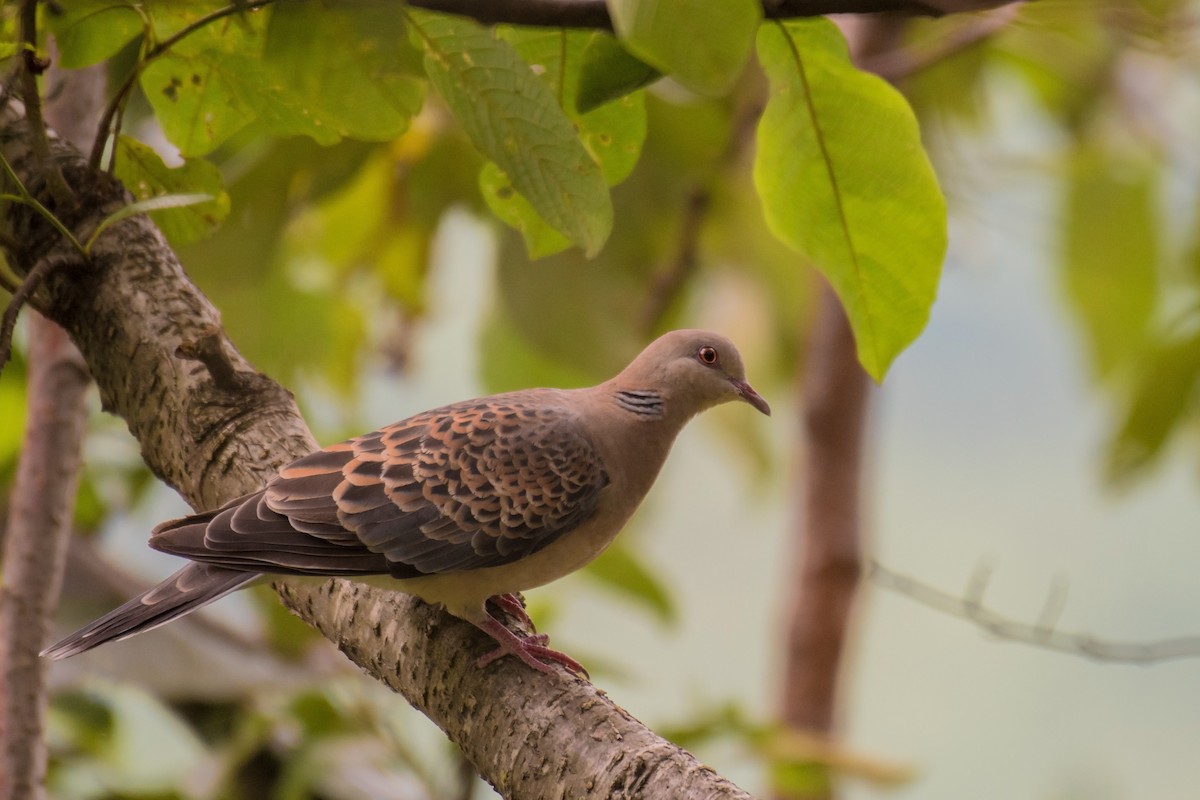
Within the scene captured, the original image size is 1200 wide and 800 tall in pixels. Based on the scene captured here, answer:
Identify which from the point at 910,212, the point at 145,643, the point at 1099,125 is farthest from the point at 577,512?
the point at 1099,125

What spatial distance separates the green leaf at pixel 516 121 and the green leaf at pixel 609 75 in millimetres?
27

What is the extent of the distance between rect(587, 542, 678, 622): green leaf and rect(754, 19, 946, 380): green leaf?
1.29 meters

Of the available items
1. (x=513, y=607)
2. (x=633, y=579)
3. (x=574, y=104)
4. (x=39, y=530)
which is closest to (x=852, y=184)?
(x=574, y=104)

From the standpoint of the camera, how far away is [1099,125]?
11.7ft

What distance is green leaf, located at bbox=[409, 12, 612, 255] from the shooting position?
1.02 meters

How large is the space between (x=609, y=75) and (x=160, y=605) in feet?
2.46

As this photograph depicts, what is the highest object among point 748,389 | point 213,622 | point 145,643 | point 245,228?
point 245,228

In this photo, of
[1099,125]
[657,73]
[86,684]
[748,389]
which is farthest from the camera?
[1099,125]

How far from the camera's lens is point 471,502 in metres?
1.45

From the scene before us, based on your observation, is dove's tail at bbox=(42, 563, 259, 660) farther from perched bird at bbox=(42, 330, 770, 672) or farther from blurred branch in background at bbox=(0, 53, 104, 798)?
blurred branch in background at bbox=(0, 53, 104, 798)

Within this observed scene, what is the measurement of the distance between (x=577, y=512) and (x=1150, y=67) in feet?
9.66

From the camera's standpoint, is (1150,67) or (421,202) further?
(1150,67)

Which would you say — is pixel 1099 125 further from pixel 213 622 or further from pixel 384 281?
pixel 213 622

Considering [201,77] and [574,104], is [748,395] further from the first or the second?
[201,77]
